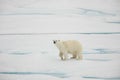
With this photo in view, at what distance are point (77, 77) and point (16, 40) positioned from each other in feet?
1.99

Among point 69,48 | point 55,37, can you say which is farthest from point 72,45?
point 55,37

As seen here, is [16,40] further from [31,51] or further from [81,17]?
[81,17]

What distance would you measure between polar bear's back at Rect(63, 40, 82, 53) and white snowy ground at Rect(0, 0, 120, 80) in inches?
1.5

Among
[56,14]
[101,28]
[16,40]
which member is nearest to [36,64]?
[16,40]

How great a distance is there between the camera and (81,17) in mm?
2424

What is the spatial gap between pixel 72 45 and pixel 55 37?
0.16 metres

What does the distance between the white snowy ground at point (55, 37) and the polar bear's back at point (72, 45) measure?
0.04 m

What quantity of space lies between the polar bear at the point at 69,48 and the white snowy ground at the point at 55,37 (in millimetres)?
38

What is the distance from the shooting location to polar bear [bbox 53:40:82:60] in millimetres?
2369

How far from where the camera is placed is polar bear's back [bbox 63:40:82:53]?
238 centimetres

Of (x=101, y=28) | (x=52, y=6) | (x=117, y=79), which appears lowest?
(x=117, y=79)

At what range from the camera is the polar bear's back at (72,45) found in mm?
2375

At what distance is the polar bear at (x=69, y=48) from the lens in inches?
93.3

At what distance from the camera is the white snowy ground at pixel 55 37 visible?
238 cm
